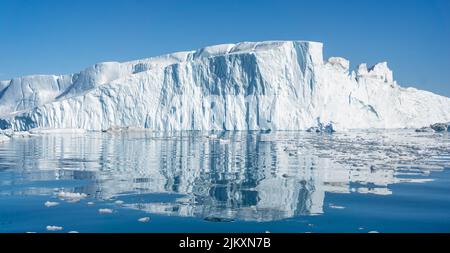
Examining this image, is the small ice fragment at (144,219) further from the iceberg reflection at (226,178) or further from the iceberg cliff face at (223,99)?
the iceberg cliff face at (223,99)

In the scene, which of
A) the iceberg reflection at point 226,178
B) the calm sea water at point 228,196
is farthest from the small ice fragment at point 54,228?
the iceberg reflection at point 226,178

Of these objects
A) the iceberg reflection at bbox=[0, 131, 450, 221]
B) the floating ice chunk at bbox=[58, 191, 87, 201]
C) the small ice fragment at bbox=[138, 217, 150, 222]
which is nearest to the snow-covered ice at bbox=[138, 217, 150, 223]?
the small ice fragment at bbox=[138, 217, 150, 222]

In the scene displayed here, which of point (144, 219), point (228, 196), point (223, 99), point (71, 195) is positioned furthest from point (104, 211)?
point (223, 99)

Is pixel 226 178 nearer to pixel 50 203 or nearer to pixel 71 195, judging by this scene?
pixel 71 195

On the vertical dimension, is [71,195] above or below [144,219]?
above

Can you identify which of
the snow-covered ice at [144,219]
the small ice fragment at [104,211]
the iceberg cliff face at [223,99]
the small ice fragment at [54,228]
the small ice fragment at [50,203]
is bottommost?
the small ice fragment at [54,228]

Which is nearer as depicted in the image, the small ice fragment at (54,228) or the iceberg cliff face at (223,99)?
the small ice fragment at (54,228)

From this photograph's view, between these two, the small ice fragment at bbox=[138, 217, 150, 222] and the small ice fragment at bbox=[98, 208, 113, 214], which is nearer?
the small ice fragment at bbox=[138, 217, 150, 222]

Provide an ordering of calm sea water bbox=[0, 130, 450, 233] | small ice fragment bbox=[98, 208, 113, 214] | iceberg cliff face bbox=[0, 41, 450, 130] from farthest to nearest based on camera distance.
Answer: iceberg cliff face bbox=[0, 41, 450, 130], small ice fragment bbox=[98, 208, 113, 214], calm sea water bbox=[0, 130, 450, 233]

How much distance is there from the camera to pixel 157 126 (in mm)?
45469

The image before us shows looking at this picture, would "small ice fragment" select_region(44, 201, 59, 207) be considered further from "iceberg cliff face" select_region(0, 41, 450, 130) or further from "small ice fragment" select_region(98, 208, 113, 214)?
"iceberg cliff face" select_region(0, 41, 450, 130)
